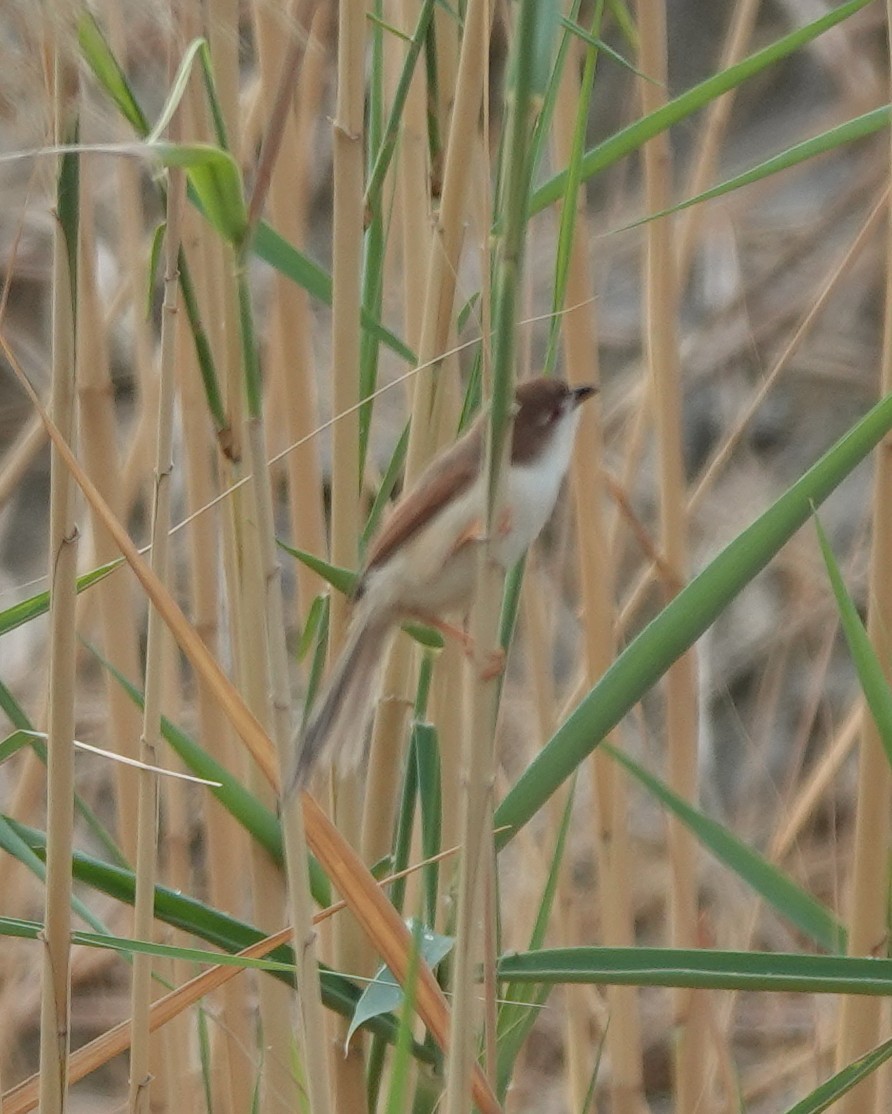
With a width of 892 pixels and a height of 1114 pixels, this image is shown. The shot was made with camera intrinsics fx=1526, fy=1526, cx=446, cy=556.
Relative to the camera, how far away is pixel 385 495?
0.95m

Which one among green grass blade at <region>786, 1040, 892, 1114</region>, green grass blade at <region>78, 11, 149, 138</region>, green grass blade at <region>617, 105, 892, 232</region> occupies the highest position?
green grass blade at <region>617, 105, 892, 232</region>

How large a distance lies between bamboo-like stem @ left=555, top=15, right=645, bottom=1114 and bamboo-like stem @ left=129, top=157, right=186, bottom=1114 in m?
0.42

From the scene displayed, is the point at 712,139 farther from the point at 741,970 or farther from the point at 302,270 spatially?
the point at 741,970

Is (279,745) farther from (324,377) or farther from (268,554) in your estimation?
(324,377)

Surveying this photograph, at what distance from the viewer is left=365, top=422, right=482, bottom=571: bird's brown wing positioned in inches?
37.0

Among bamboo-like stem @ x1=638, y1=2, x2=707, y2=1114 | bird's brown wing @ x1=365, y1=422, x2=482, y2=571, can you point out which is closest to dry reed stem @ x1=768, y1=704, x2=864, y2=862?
bamboo-like stem @ x1=638, y1=2, x2=707, y2=1114

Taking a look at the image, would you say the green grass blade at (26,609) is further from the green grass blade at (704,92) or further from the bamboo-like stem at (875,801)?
the bamboo-like stem at (875,801)

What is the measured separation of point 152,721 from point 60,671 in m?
0.07

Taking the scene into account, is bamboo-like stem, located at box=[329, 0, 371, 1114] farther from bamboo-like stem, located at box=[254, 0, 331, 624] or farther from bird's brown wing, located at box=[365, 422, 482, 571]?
bamboo-like stem, located at box=[254, 0, 331, 624]

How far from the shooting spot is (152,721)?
82 centimetres

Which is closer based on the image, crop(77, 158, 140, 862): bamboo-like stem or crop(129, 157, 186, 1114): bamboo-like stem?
crop(129, 157, 186, 1114): bamboo-like stem

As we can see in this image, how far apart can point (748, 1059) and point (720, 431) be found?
44.2 inches

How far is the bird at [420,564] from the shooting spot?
36.5 inches

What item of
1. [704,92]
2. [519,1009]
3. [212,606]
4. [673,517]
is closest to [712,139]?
[673,517]
